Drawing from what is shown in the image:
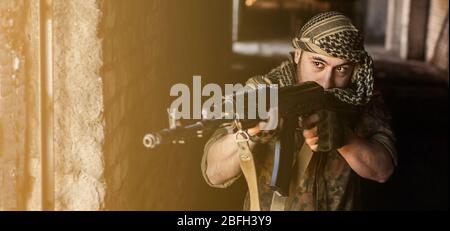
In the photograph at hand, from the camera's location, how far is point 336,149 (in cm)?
274

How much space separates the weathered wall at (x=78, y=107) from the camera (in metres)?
2.49

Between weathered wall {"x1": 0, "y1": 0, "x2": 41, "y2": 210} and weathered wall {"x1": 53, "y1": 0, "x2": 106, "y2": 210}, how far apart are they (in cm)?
8

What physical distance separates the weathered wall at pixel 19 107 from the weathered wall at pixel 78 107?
0.27 feet

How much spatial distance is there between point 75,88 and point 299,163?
38.2 inches

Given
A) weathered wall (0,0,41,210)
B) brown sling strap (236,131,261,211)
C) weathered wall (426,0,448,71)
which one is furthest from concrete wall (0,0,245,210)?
weathered wall (426,0,448,71)

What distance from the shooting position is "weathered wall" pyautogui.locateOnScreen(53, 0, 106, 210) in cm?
249

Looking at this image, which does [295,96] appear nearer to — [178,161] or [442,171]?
[178,161]

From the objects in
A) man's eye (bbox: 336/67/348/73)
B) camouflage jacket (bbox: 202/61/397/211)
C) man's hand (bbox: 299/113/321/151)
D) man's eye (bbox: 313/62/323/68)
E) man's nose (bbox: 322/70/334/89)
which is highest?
man's eye (bbox: 313/62/323/68)

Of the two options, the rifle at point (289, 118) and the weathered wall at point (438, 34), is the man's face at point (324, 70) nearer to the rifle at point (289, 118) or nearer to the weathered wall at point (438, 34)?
the rifle at point (289, 118)

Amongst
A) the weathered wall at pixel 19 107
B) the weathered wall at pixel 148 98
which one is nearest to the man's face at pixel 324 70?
the weathered wall at pixel 148 98

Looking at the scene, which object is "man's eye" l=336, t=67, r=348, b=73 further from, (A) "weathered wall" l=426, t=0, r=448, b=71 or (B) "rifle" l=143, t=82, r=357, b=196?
(A) "weathered wall" l=426, t=0, r=448, b=71

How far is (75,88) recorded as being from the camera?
8.30 ft

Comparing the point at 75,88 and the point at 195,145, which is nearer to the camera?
the point at 75,88

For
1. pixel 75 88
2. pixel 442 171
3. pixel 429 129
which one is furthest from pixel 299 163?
pixel 429 129
